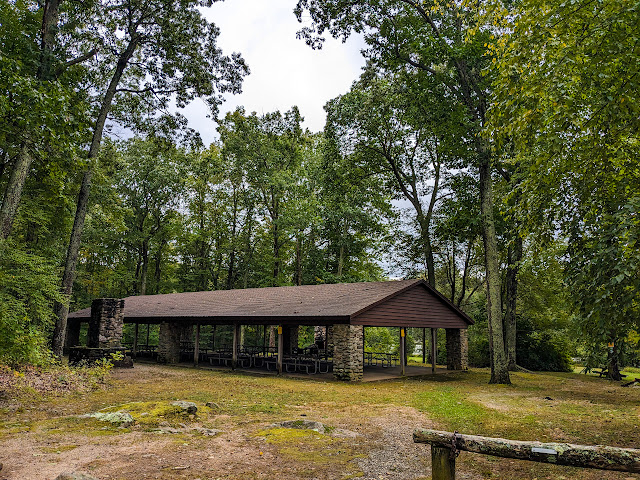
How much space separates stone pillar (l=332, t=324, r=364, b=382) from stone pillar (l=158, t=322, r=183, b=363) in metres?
9.89

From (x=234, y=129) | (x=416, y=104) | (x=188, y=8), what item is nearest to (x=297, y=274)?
(x=234, y=129)

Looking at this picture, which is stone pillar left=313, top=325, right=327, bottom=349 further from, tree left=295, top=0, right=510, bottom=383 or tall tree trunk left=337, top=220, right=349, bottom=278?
tree left=295, top=0, right=510, bottom=383

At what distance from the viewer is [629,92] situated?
5.47 meters

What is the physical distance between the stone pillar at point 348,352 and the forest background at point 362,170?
5.05 meters

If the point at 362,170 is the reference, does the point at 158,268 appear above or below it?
below

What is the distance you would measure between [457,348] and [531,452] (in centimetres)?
1754

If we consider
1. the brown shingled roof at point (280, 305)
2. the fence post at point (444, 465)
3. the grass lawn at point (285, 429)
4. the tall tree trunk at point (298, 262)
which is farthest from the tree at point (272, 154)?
the fence post at point (444, 465)

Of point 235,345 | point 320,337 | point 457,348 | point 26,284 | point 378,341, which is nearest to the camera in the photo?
point 26,284

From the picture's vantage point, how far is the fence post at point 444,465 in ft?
11.8

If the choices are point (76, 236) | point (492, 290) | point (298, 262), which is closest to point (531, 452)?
point (492, 290)

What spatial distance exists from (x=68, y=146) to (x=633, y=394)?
1729 centimetres

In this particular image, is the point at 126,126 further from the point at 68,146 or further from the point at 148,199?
the point at 148,199

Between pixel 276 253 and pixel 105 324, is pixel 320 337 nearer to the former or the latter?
pixel 276 253

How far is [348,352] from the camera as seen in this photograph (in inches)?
581
